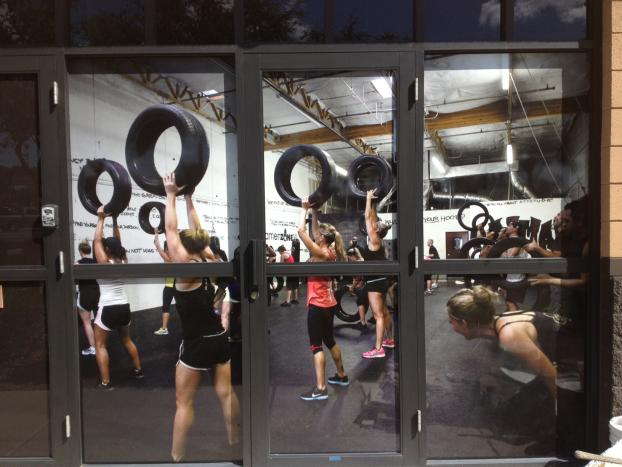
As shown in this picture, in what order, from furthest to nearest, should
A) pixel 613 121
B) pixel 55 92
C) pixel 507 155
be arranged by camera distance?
1. pixel 507 155
2. pixel 55 92
3. pixel 613 121

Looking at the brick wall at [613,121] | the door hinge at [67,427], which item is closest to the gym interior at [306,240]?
the door hinge at [67,427]

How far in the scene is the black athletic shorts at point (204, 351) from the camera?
2.89 m

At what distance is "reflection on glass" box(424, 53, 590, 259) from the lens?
2.82 metres

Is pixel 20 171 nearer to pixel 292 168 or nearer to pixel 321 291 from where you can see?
pixel 292 168

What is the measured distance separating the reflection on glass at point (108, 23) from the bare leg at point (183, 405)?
2.22 m

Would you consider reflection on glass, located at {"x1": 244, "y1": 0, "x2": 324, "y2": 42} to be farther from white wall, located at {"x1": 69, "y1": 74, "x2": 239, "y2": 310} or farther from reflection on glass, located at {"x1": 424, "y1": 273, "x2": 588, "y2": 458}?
reflection on glass, located at {"x1": 424, "y1": 273, "x2": 588, "y2": 458}

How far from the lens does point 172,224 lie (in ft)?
9.44

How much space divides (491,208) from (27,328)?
128 inches

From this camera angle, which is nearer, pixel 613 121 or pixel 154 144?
pixel 613 121

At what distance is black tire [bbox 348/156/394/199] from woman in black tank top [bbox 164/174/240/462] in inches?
41.9

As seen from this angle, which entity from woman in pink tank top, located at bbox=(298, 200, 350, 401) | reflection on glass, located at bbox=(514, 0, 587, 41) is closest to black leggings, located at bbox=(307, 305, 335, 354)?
woman in pink tank top, located at bbox=(298, 200, 350, 401)

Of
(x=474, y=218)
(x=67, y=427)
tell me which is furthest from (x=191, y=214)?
(x=474, y=218)

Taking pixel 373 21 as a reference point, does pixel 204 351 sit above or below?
below

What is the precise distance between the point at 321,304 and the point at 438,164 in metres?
1.22
